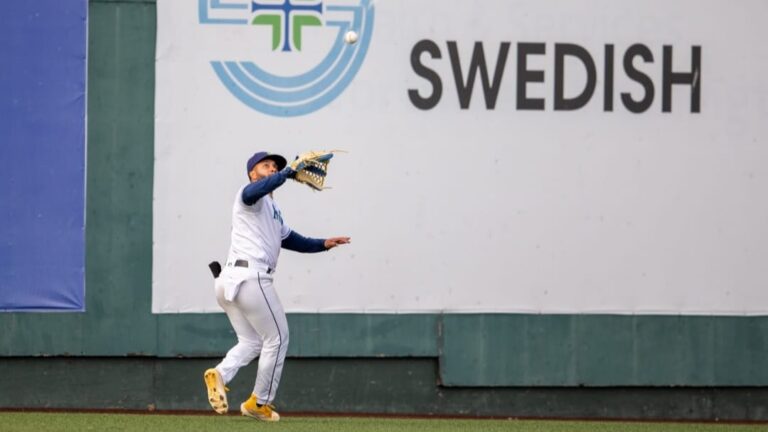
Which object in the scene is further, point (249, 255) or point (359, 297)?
point (359, 297)

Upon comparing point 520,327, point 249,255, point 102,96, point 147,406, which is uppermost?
point 102,96

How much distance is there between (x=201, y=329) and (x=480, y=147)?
2847 mm

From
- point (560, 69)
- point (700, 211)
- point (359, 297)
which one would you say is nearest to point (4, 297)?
point (359, 297)

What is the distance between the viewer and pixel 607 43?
11.3 m

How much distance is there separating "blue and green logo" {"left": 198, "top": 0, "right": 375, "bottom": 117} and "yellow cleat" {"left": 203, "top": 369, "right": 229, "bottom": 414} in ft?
10.4

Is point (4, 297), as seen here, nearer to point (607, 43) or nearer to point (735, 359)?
point (607, 43)

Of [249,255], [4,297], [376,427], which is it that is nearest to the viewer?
[249,255]

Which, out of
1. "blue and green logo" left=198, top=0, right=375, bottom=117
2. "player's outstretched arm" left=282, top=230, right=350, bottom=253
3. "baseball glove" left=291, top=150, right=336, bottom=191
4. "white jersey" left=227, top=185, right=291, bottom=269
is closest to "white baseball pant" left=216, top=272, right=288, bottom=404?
"white jersey" left=227, top=185, right=291, bottom=269

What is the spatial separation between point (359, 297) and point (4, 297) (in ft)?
9.82

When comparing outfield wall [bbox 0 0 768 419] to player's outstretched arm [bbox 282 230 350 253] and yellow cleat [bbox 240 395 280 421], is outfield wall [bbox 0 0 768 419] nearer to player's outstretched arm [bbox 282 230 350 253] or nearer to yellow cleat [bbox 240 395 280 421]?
player's outstretched arm [bbox 282 230 350 253]

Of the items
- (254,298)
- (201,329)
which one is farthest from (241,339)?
(201,329)

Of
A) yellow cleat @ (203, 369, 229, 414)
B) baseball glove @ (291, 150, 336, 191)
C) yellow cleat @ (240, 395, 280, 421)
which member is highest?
baseball glove @ (291, 150, 336, 191)

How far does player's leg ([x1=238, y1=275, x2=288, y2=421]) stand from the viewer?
8.58 m

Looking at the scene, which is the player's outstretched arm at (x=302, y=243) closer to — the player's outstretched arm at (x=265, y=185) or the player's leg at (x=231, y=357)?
the player's leg at (x=231, y=357)
